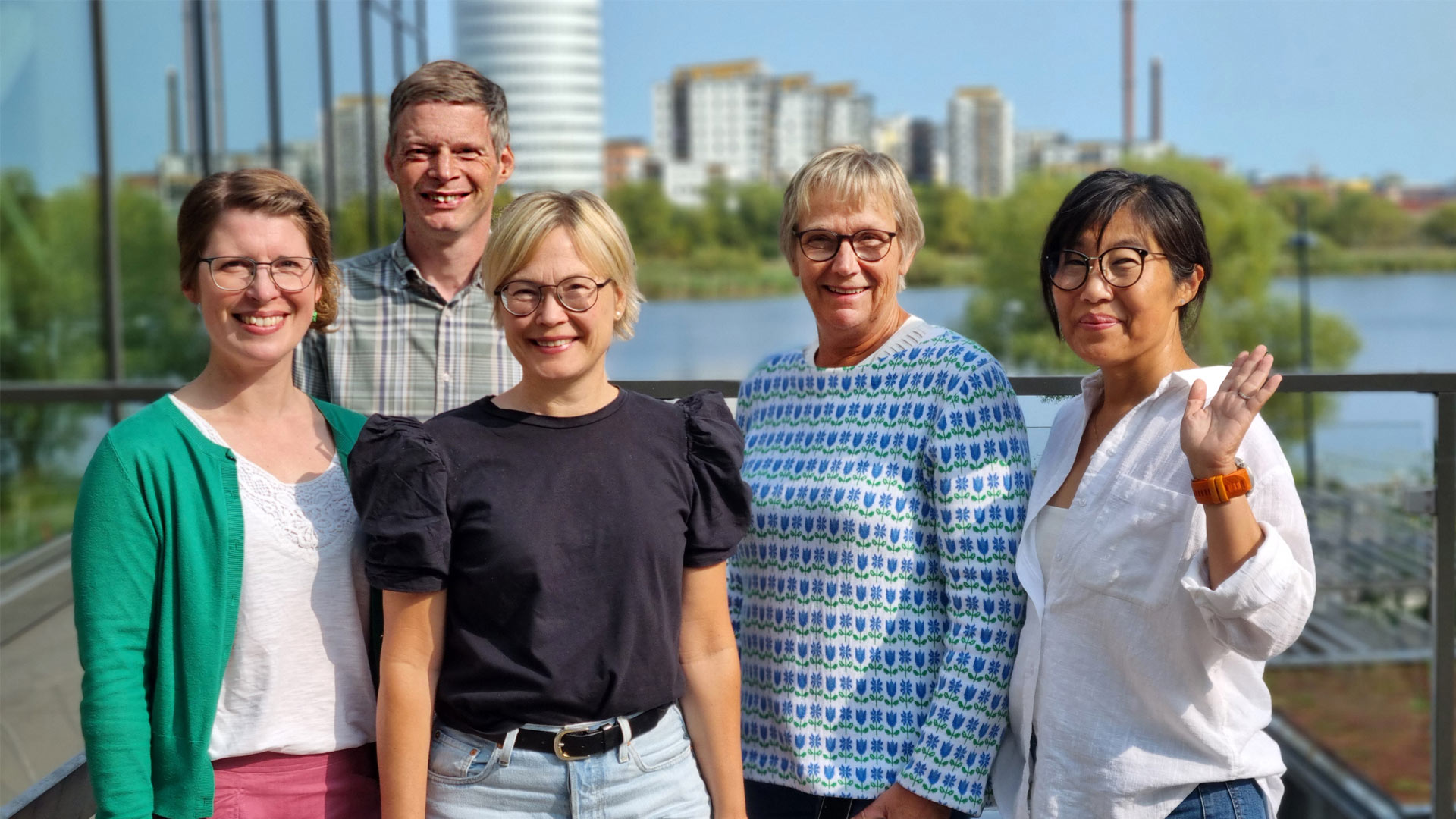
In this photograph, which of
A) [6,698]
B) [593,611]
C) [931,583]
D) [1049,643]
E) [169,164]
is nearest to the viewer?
[593,611]

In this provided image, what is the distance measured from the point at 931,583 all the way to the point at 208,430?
1.24 m

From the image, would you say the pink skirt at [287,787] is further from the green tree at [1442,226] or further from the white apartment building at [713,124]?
the white apartment building at [713,124]

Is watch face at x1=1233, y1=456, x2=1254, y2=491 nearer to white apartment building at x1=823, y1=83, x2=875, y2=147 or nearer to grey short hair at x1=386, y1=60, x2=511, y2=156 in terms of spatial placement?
grey short hair at x1=386, y1=60, x2=511, y2=156

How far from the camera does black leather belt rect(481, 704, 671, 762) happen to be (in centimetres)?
195

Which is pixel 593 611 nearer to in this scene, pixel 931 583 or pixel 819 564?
pixel 819 564

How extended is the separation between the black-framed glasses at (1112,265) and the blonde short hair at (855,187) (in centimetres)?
33

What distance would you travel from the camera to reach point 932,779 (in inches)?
86.0

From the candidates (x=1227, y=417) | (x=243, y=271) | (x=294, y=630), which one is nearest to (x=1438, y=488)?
(x=1227, y=417)

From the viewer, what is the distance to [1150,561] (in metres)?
2.06

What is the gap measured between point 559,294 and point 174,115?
46.4 feet

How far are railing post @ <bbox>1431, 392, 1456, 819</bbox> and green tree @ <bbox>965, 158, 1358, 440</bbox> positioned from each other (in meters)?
54.9

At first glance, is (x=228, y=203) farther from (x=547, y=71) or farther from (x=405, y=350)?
(x=547, y=71)

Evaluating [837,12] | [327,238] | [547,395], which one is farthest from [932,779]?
[837,12]

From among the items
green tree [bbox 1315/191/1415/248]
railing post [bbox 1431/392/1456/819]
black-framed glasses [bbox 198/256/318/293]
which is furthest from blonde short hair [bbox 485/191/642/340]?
green tree [bbox 1315/191/1415/248]
